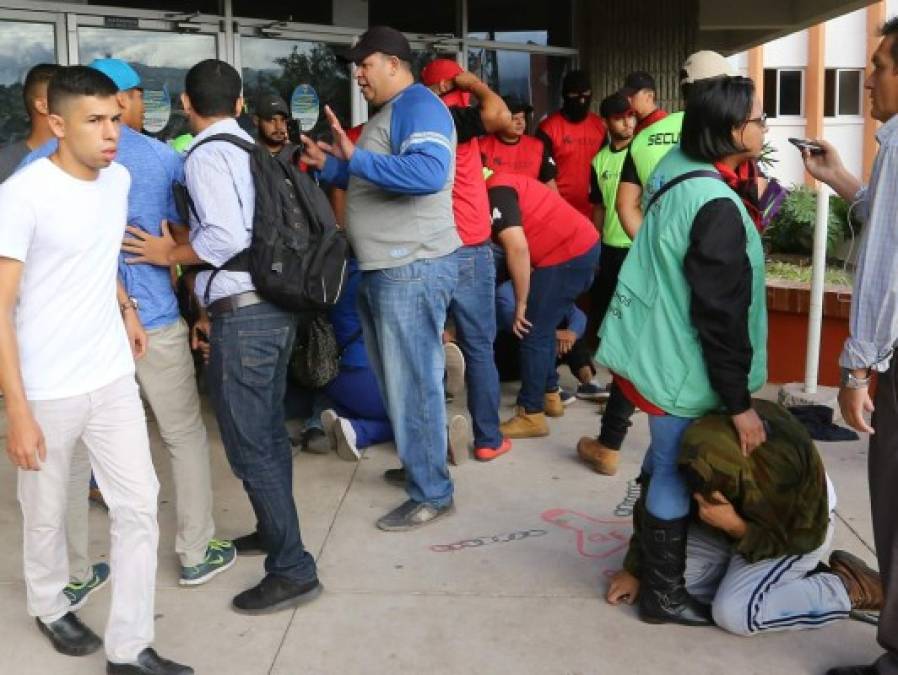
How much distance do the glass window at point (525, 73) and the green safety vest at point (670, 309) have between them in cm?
643

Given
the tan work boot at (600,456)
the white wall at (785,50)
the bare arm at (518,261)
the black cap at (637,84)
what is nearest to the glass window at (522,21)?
the black cap at (637,84)

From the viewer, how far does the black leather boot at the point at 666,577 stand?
3.22 metres

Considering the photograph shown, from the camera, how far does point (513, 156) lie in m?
6.56

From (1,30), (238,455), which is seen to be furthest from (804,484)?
(1,30)

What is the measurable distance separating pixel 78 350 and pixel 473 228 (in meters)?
2.31

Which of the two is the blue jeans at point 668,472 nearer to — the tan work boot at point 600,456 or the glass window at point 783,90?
the tan work boot at point 600,456

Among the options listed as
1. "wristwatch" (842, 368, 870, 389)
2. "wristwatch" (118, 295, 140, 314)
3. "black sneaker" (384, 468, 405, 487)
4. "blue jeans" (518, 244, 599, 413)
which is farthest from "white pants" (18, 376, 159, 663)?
"blue jeans" (518, 244, 599, 413)

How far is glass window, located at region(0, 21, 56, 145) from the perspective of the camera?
6707mm

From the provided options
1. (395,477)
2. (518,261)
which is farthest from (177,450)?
(518,261)

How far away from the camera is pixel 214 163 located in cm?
318

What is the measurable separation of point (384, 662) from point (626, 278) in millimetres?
1425

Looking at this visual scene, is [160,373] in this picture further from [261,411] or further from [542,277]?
[542,277]

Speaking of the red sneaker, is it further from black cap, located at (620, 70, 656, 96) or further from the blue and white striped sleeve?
black cap, located at (620, 70, 656, 96)

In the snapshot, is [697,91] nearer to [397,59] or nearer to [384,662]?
[397,59]
